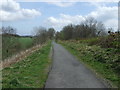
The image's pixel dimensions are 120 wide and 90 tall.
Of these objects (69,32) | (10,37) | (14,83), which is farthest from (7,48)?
(69,32)

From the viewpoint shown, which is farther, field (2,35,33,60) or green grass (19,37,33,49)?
green grass (19,37,33,49)

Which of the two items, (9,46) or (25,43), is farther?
(25,43)

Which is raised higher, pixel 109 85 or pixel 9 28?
pixel 9 28

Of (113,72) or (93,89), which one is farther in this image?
(113,72)

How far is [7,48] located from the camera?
31.2 meters

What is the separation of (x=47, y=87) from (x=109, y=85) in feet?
7.73

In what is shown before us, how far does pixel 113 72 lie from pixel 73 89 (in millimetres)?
3740

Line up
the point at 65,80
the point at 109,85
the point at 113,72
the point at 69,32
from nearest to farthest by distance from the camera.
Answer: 1. the point at 109,85
2. the point at 65,80
3. the point at 113,72
4. the point at 69,32

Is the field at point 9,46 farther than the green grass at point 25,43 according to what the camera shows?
No

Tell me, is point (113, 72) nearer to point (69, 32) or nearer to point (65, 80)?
point (65, 80)

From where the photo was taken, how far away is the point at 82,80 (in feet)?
27.0

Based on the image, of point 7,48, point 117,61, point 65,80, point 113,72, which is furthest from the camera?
point 7,48

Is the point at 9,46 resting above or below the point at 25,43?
below

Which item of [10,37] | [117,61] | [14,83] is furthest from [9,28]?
[14,83]
